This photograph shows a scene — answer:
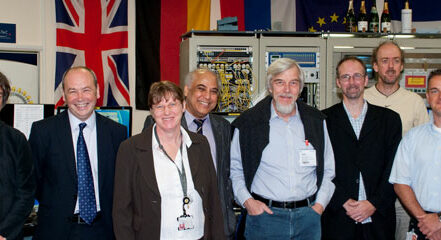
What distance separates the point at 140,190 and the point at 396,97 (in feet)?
6.49

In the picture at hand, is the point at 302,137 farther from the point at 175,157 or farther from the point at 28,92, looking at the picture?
the point at 28,92

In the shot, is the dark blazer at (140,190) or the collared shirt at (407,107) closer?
the dark blazer at (140,190)

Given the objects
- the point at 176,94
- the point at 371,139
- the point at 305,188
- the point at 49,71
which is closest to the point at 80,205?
the point at 176,94

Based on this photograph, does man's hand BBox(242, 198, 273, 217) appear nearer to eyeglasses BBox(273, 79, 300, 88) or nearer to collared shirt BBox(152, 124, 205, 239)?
collared shirt BBox(152, 124, 205, 239)

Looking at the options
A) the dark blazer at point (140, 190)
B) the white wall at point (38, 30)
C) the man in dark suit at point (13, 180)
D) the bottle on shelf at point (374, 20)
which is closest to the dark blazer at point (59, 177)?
the man in dark suit at point (13, 180)

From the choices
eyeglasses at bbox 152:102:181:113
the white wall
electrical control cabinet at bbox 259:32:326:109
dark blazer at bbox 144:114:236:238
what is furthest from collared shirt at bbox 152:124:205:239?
the white wall

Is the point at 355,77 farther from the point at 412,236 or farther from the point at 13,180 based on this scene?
the point at 13,180

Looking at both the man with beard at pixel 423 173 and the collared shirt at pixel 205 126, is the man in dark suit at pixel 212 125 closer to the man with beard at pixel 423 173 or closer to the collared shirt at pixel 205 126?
the collared shirt at pixel 205 126

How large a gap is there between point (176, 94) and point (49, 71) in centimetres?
352

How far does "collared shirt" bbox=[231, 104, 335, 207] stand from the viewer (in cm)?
244

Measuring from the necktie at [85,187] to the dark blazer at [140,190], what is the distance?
35cm

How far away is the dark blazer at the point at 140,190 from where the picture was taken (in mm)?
2025

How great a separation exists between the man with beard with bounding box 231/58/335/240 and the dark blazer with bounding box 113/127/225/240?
42 centimetres

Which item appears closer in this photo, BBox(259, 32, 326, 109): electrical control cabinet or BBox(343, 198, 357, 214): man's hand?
BBox(343, 198, 357, 214): man's hand
